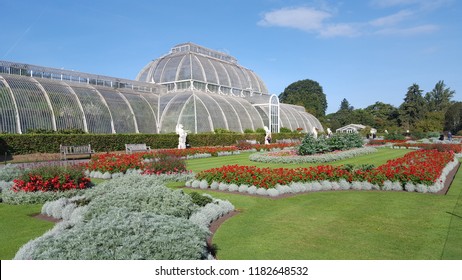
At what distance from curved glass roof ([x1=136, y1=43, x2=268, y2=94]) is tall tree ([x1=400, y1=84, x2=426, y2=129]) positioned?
4998cm

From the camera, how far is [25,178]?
10992mm

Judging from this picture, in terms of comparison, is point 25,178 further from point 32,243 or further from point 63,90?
point 63,90

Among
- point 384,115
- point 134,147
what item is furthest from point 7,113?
point 384,115

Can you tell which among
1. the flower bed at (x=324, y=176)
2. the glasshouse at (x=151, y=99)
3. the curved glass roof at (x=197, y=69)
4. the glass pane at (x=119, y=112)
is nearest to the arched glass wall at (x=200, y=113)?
the glasshouse at (x=151, y=99)

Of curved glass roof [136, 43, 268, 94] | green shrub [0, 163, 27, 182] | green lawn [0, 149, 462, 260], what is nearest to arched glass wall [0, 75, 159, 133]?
curved glass roof [136, 43, 268, 94]

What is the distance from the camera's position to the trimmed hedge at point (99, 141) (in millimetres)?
24131

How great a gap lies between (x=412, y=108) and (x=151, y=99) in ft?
243

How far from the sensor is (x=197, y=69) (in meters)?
50.7

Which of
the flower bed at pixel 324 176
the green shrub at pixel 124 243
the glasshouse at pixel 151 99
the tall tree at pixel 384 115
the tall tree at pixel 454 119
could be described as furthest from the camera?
the tall tree at pixel 384 115

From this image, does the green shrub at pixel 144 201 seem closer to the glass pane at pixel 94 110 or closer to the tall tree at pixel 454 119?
the glass pane at pixel 94 110

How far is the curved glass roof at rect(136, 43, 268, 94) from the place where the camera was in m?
50.4

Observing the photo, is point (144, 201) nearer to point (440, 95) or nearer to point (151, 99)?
point (151, 99)

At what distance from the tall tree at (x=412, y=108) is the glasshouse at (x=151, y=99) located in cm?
4076
